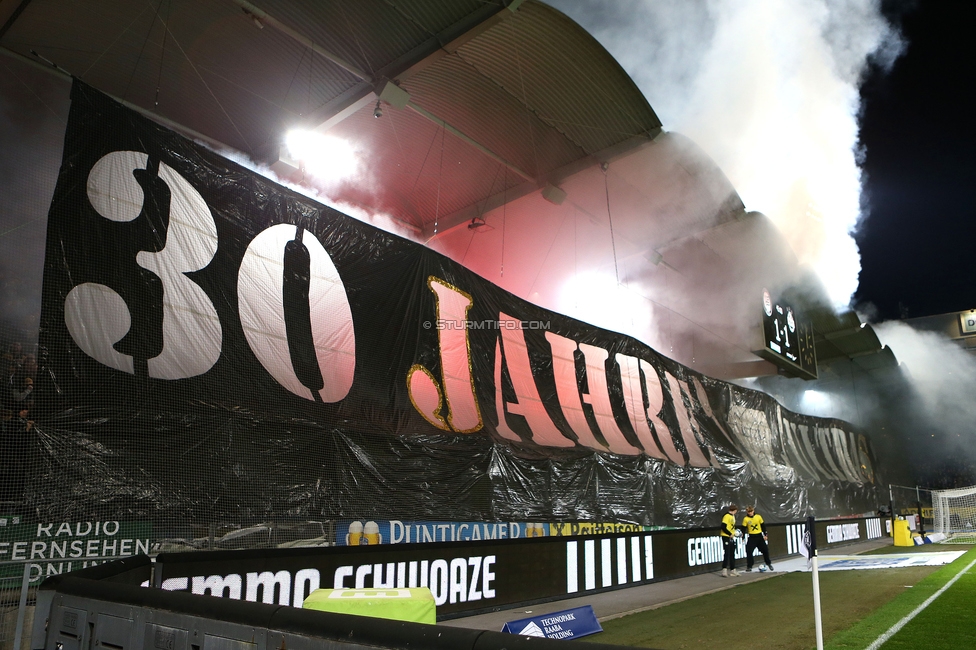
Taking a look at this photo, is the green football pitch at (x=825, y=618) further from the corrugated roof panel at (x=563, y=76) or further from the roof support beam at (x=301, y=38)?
the roof support beam at (x=301, y=38)

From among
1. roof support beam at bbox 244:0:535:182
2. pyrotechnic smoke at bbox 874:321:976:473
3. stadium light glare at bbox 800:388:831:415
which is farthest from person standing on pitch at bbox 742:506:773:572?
pyrotechnic smoke at bbox 874:321:976:473

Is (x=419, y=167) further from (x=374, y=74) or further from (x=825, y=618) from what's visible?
(x=825, y=618)

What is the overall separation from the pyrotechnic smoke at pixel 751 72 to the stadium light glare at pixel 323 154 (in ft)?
20.5

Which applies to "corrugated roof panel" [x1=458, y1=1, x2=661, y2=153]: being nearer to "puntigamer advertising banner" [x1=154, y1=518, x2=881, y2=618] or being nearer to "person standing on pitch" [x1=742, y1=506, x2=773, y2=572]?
"person standing on pitch" [x1=742, y1=506, x2=773, y2=572]

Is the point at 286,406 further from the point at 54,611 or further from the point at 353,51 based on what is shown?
the point at 353,51

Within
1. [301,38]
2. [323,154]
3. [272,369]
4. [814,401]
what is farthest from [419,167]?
[814,401]

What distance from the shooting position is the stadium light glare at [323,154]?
51.6 ft

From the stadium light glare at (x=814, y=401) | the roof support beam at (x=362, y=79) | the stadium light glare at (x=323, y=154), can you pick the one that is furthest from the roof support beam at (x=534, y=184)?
the stadium light glare at (x=814, y=401)

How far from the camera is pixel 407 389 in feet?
30.9

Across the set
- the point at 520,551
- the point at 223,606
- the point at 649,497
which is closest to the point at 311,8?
the point at 520,551

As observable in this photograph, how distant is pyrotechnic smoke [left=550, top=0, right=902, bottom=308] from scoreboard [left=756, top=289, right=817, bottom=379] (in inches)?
142

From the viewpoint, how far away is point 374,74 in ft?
45.5

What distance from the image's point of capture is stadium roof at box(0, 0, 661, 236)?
12.2 m

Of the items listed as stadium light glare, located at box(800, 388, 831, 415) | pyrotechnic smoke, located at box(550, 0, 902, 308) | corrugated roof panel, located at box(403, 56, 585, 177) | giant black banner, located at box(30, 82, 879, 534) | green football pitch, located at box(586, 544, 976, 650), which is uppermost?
pyrotechnic smoke, located at box(550, 0, 902, 308)
